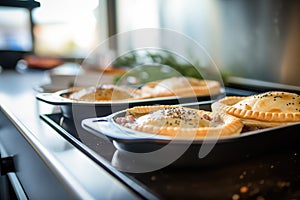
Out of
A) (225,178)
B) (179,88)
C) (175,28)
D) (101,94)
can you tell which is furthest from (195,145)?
(175,28)

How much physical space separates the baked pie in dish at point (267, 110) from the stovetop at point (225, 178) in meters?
0.06

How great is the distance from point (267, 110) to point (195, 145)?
26cm

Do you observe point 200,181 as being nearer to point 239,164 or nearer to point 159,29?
point 239,164

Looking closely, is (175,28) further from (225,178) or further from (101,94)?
(225,178)

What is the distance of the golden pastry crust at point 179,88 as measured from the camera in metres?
1.02

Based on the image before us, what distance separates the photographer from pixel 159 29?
7.19 feet

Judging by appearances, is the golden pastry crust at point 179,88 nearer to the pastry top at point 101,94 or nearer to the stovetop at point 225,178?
the pastry top at point 101,94

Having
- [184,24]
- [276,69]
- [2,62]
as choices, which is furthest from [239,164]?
[2,62]

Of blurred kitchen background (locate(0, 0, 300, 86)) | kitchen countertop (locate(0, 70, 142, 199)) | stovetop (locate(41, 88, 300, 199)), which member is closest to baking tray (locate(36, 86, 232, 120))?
kitchen countertop (locate(0, 70, 142, 199))

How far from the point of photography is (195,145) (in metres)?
0.44

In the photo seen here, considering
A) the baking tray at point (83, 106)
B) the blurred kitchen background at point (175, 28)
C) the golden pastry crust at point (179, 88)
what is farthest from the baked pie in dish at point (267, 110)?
the blurred kitchen background at point (175, 28)

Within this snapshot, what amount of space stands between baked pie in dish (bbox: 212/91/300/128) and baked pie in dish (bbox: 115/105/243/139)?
0.04m

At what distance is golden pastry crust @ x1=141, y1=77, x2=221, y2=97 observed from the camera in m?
1.02

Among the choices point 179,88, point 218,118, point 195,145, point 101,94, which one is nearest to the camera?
point 195,145
